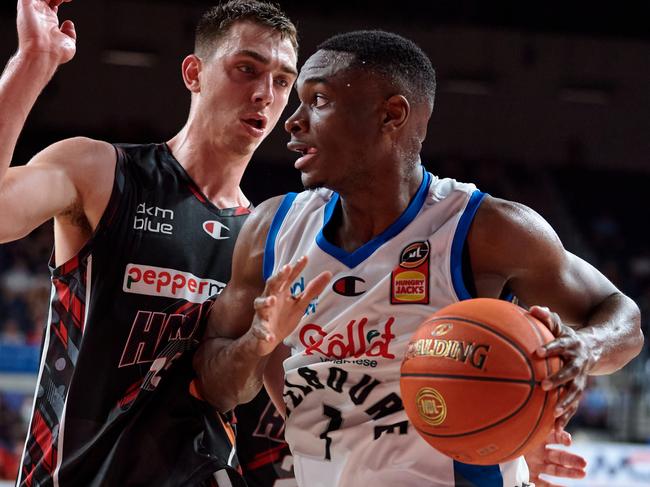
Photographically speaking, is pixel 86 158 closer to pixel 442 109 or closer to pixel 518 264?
pixel 518 264

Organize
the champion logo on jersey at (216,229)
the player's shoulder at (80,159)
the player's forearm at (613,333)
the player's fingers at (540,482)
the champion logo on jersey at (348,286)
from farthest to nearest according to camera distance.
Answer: the champion logo on jersey at (216,229) < the player's shoulder at (80,159) < the player's fingers at (540,482) < the champion logo on jersey at (348,286) < the player's forearm at (613,333)

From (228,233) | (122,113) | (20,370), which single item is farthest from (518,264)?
(122,113)

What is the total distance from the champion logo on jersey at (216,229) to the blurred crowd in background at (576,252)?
4738mm

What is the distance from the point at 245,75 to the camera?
355cm

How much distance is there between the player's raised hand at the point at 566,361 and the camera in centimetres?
220

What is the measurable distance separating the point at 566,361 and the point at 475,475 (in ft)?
1.72

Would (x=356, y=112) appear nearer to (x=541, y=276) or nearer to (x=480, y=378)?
(x=541, y=276)

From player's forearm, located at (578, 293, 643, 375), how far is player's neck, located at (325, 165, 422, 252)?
647mm

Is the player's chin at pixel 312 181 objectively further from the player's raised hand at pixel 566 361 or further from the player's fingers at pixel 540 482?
the player's fingers at pixel 540 482

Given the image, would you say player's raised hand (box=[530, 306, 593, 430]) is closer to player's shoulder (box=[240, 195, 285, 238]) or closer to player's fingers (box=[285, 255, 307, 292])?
player's fingers (box=[285, 255, 307, 292])

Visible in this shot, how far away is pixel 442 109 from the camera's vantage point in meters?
14.2

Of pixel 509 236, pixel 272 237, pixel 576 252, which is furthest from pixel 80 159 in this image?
pixel 576 252

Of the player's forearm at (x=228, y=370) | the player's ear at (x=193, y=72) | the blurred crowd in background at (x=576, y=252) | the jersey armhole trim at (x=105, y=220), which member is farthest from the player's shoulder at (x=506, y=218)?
the blurred crowd in background at (x=576, y=252)

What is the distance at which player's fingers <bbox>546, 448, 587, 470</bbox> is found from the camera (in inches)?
112
